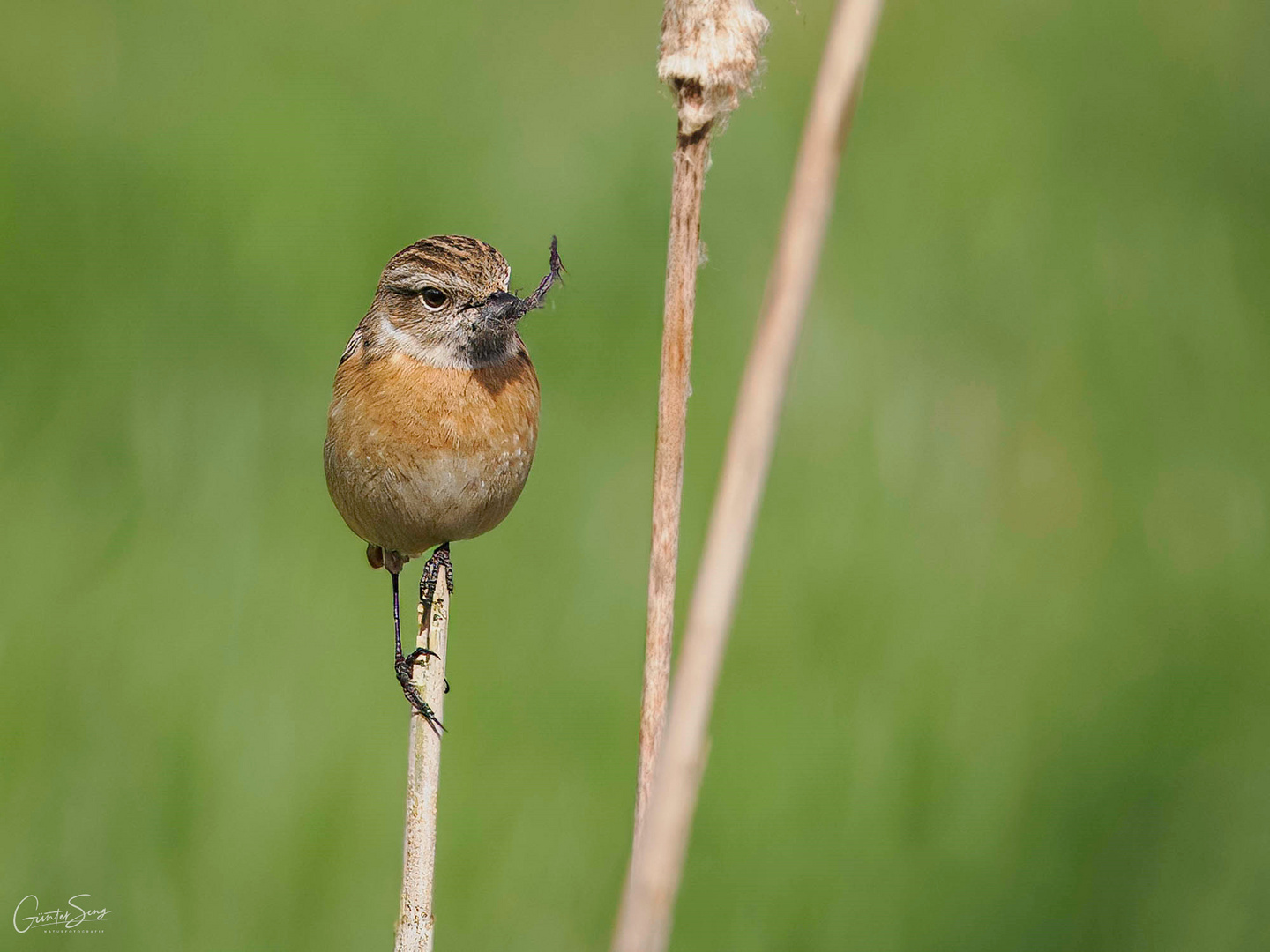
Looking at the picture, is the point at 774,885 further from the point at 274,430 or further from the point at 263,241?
the point at 263,241

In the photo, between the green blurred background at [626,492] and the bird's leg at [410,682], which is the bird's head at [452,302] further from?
the green blurred background at [626,492]

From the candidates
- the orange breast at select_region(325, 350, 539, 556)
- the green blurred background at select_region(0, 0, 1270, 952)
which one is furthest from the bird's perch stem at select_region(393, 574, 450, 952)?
the green blurred background at select_region(0, 0, 1270, 952)

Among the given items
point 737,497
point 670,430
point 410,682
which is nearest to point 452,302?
point 670,430

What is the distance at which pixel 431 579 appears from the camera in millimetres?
2482

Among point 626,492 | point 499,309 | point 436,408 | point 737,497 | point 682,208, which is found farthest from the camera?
point 626,492

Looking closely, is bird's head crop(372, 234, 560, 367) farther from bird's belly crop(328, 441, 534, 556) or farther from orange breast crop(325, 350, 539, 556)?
bird's belly crop(328, 441, 534, 556)

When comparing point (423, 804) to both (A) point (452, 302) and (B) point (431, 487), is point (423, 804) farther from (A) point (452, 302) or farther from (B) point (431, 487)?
(A) point (452, 302)

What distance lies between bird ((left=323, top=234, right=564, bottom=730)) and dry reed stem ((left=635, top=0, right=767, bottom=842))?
1.10ft

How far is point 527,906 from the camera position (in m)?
3.61

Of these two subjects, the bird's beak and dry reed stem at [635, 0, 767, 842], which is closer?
dry reed stem at [635, 0, 767, 842]

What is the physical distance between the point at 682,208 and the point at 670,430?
31cm

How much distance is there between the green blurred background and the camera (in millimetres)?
3645

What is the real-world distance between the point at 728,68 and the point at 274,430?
2.70 m

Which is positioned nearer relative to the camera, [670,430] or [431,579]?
[670,430]
